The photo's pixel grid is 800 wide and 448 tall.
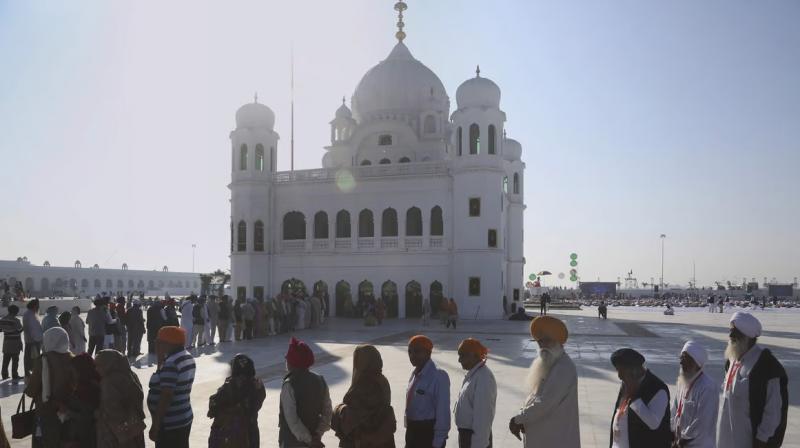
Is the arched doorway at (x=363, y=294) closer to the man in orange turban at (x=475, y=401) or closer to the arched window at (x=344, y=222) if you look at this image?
the arched window at (x=344, y=222)

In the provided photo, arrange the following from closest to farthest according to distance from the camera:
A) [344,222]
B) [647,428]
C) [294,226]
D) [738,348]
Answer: [647,428], [738,348], [344,222], [294,226]

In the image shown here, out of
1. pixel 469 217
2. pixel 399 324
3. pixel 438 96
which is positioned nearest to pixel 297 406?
pixel 399 324

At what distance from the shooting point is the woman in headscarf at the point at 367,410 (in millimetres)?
4973

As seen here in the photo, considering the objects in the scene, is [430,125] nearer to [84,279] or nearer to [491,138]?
[491,138]

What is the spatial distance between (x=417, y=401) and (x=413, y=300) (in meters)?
28.5

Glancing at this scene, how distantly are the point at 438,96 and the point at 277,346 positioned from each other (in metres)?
27.6

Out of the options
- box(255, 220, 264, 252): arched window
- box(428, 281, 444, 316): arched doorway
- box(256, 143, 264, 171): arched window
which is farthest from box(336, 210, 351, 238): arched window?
box(428, 281, 444, 316): arched doorway

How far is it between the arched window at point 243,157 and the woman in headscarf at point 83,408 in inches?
1285

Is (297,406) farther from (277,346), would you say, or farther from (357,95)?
(357,95)

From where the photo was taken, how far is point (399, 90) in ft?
139

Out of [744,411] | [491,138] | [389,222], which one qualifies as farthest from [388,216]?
[744,411]

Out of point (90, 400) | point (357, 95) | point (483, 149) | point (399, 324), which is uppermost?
point (357, 95)

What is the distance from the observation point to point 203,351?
60.3 feet

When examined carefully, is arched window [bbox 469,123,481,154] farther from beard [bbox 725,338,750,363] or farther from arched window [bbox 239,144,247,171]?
beard [bbox 725,338,750,363]
